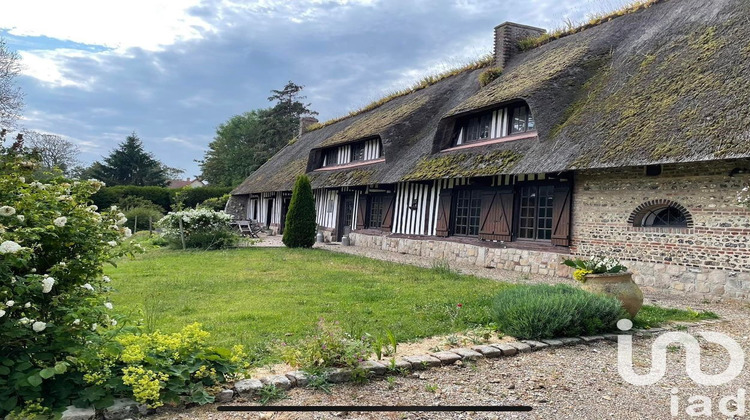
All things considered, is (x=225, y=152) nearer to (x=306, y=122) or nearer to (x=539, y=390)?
(x=306, y=122)

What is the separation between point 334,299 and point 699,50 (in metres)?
8.41

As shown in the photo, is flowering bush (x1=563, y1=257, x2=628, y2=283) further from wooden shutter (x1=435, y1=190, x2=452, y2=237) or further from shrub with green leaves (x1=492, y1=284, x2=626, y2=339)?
wooden shutter (x1=435, y1=190, x2=452, y2=237)

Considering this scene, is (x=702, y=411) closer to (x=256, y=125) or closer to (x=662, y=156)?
(x=662, y=156)

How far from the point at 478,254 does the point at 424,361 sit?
27.8 ft

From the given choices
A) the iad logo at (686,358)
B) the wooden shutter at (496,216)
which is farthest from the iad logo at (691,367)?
the wooden shutter at (496,216)

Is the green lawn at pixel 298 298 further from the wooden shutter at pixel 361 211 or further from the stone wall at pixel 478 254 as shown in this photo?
the wooden shutter at pixel 361 211

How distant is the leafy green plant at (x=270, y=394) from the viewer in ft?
10.6

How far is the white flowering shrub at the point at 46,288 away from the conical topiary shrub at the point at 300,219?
40.3ft

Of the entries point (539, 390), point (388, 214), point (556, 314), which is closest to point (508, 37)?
point (388, 214)

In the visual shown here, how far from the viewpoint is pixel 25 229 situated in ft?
8.60

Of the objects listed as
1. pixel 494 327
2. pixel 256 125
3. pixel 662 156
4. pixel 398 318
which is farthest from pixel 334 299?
pixel 256 125

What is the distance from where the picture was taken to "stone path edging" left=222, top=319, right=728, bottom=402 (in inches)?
132

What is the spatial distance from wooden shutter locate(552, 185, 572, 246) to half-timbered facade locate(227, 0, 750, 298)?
3cm

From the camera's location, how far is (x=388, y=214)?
632 inches
